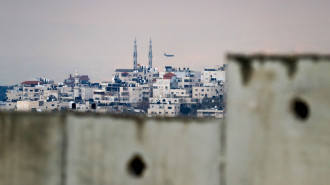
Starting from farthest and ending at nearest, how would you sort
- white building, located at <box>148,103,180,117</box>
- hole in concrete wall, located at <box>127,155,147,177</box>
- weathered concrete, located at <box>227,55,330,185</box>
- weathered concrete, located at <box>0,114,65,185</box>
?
white building, located at <box>148,103,180,117</box>, weathered concrete, located at <box>0,114,65,185</box>, hole in concrete wall, located at <box>127,155,147,177</box>, weathered concrete, located at <box>227,55,330,185</box>

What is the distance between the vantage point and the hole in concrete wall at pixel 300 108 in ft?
28.6

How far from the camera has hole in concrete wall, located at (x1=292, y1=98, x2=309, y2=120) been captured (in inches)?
343

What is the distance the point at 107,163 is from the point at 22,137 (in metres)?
1.19

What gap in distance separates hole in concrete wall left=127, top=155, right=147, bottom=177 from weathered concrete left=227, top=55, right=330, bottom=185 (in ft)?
3.38

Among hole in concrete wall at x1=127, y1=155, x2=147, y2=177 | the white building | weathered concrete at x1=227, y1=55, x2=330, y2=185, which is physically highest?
the white building

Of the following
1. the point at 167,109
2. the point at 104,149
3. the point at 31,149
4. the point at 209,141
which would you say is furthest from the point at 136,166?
the point at 167,109

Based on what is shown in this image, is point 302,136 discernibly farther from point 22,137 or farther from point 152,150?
point 22,137

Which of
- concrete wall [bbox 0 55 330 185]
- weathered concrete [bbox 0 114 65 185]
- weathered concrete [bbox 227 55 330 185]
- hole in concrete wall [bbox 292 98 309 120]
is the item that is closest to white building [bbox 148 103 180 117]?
weathered concrete [bbox 0 114 65 185]

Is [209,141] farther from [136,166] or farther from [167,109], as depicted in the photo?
[167,109]

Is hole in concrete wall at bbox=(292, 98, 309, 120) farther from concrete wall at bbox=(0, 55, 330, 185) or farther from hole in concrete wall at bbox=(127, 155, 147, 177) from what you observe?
hole in concrete wall at bbox=(127, 155, 147, 177)

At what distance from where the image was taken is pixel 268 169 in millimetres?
8891

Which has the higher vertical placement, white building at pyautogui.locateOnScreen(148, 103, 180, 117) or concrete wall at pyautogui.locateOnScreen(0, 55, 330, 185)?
white building at pyautogui.locateOnScreen(148, 103, 180, 117)

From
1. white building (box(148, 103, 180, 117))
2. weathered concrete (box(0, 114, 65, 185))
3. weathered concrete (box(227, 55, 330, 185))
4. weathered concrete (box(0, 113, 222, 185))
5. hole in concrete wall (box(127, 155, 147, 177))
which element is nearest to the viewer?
weathered concrete (box(227, 55, 330, 185))

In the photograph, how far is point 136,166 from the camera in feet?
32.3
